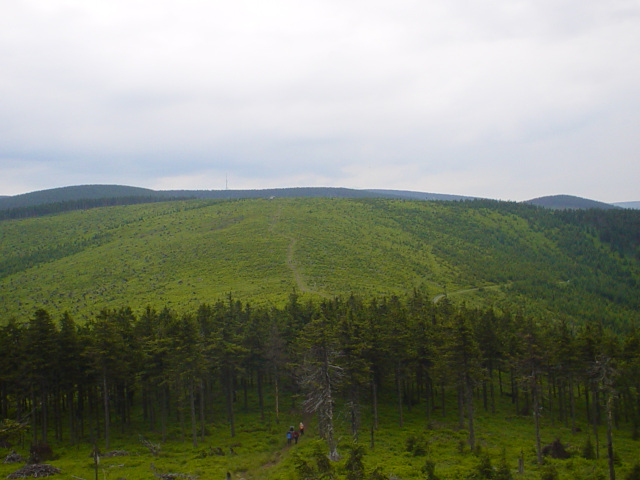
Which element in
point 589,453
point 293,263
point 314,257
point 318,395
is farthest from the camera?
point 314,257

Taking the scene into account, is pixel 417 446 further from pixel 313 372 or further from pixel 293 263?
pixel 293 263

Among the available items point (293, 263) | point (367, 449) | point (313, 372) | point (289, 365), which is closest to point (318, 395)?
point (313, 372)

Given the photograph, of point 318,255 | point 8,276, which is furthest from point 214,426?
point 8,276

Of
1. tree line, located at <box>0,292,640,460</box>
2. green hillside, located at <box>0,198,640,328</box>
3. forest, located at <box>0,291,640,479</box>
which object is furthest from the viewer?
green hillside, located at <box>0,198,640,328</box>

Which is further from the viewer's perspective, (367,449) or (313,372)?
(367,449)

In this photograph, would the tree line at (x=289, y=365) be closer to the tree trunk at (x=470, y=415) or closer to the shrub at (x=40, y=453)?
the tree trunk at (x=470, y=415)

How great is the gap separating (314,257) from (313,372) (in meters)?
78.3

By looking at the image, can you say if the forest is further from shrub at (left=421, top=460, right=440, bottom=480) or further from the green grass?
the green grass

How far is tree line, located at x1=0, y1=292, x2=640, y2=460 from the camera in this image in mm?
32906

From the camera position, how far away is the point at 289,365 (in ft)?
118

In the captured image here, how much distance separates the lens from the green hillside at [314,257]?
299 feet

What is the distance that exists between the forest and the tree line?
142mm

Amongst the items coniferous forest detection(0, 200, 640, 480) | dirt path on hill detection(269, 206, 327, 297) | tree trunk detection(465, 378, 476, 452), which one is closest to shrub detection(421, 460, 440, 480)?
coniferous forest detection(0, 200, 640, 480)

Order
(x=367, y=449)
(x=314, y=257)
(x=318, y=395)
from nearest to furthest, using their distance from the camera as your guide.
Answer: (x=318, y=395)
(x=367, y=449)
(x=314, y=257)
